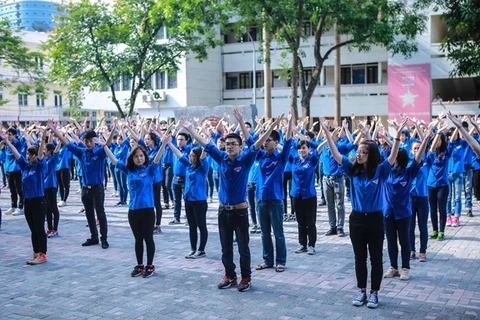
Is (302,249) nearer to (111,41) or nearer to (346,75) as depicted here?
(111,41)

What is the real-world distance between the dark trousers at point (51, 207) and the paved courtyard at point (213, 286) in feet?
2.29

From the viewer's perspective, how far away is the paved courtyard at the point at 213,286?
6.22 metres

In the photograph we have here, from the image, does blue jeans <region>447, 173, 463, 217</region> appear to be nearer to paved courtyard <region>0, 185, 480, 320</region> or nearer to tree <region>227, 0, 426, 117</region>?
paved courtyard <region>0, 185, 480, 320</region>

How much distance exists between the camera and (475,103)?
90.4 ft

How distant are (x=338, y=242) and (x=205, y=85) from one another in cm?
2945

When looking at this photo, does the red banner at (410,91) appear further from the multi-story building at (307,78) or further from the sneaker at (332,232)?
the sneaker at (332,232)

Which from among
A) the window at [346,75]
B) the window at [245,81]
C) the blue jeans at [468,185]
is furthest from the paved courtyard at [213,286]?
the window at [245,81]

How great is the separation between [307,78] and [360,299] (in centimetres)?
3129

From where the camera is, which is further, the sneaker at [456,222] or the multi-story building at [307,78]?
the multi-story building at [307,78]

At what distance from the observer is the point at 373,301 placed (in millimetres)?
6258

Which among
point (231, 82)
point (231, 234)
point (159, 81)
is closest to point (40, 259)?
point (231, 234)

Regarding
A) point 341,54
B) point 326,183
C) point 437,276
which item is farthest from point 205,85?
point 437,276

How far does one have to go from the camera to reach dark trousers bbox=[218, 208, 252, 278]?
7.05m

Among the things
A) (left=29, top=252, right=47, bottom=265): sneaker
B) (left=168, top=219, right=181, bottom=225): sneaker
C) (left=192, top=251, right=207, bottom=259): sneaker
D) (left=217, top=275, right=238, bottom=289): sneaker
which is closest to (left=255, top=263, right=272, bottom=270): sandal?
(left=217, top=275, right=238, bottom=289): sneaker
